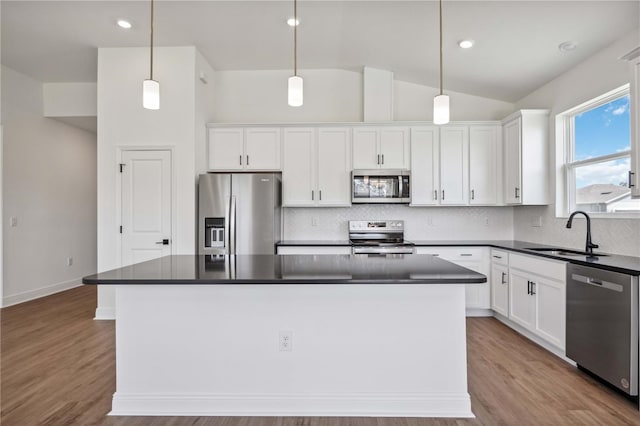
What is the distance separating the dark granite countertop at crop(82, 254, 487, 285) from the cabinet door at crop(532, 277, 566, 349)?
1.24 meters

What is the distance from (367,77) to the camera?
459 cm

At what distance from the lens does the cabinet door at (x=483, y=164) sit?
14.2 ft

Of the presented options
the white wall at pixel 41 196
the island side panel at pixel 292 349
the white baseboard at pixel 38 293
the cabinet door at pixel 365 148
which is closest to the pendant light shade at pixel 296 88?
the island side panel at pixel 292 349

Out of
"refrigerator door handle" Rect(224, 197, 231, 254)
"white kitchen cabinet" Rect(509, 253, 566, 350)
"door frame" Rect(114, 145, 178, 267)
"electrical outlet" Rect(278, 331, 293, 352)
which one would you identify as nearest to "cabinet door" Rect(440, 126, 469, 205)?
"white kitchen cabinet" Rect(509, 253, 566, 350)

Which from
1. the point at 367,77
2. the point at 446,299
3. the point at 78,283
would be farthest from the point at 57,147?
the point at 446,299

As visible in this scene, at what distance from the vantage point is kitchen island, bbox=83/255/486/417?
6.84 feet

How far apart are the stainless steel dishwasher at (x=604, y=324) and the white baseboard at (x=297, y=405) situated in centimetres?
110

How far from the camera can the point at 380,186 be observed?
4320mm

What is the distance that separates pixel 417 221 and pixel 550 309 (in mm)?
2010

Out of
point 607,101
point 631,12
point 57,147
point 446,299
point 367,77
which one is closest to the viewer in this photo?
point 446,299

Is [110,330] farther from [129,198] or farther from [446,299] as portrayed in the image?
[446,299]

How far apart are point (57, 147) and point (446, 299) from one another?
20.2 feet

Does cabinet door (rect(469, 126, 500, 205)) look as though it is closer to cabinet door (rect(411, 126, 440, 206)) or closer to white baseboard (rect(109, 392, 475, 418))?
cabinet door (rect(411, 126, 440, 206))

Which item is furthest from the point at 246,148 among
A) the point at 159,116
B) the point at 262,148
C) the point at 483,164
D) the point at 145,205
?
the point at 483,164
